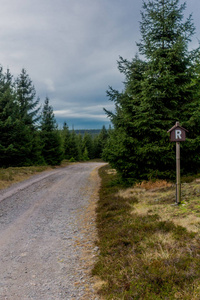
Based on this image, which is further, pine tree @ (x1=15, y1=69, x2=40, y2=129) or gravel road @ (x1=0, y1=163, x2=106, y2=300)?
pine tree @ (x1=15, y1=69, x2=40, y2=129)

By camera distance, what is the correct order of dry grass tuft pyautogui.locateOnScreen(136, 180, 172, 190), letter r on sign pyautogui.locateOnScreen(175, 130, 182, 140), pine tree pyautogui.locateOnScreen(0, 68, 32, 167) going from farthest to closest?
pine tree pyautogui.locateOnScreen(0, 68, 32, 167), dry grass tuft pyautogui.locateOnScreen(136, 180, 172, 190), letter r on sign pyautogui.locateOnScreen(175, 130, 182, 140)

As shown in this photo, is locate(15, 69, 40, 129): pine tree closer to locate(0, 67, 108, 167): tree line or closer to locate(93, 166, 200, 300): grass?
locate(0, 67, 108, 167): tree line

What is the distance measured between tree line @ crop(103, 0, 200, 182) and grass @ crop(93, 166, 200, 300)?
3.30 metres

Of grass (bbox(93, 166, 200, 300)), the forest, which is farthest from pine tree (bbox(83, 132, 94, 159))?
grass (bbox(93, 166, 200, 300))

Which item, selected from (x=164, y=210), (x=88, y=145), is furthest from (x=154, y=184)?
(x=88, y=145)

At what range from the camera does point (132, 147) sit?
11117mm

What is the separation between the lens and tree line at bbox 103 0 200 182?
10.5 m

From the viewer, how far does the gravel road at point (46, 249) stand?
3.69 metres

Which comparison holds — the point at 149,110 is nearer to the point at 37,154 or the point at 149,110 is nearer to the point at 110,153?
the point at 110,153

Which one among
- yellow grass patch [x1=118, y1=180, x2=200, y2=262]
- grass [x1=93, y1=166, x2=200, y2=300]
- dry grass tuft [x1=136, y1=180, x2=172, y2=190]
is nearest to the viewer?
grass [x1=93, y1=166, x2=200, y2=300]

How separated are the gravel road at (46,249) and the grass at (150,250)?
45cm

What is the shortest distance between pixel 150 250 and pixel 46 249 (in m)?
2.89

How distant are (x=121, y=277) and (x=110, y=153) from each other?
339 inches

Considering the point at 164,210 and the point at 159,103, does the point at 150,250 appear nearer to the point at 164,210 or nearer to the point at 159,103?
the point at 164,210
